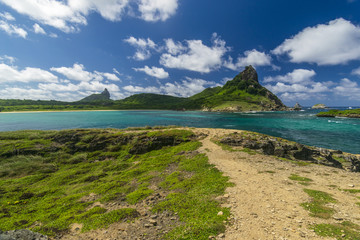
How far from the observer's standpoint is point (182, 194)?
11.4 m

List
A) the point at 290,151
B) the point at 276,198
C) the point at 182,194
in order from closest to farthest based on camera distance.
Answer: the point at 276,198
the point at 182,194
the point at 290,151

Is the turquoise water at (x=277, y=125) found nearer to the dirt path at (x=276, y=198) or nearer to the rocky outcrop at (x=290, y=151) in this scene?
the rocky outcrop at (x=290, y=151)

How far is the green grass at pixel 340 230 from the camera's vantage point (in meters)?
6.23

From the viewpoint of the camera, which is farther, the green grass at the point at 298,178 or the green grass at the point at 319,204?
the green grass at the point at 298,178

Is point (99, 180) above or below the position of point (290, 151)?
below

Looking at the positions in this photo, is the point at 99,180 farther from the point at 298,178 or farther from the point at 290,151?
the point at 290,151

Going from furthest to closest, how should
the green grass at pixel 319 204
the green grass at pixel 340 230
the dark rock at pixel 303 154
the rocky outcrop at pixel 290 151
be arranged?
1. the dark rock at pixel 303 154
2. the rocky outcrop at pixel 290 151
3. the green grass at pixel 319 204
4. the green grass at pixel 340 230

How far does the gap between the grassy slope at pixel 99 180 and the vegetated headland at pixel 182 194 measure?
83 millimetres

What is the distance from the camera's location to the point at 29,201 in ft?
44.2

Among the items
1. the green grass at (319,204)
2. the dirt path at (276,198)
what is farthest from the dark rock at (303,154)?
the green grass at (319,204)

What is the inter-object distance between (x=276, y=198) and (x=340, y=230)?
11.1 ft

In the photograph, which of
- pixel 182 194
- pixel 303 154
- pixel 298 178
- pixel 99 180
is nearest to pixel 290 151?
pixel 303 154

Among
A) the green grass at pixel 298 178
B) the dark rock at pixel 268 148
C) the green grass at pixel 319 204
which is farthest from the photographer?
the dark rock at pixel 268 148

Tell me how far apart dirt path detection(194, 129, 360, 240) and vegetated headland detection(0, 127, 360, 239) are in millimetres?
53
